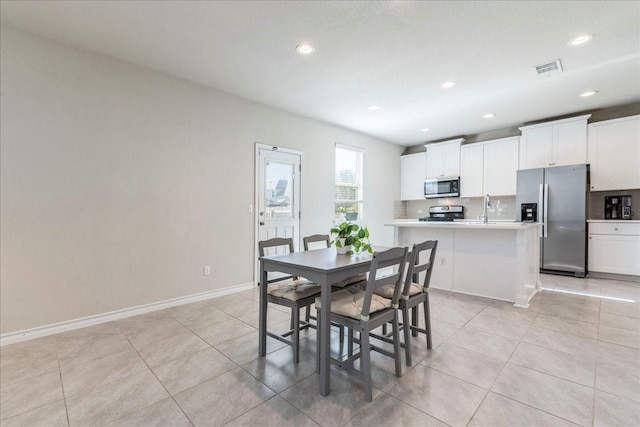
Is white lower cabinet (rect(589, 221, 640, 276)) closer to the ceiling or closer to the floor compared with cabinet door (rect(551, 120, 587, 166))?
closer to the floor

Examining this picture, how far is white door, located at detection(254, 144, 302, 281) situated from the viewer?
4.33 metres

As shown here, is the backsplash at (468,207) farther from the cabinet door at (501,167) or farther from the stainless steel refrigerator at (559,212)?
the stainless steel refrigerator at (559,212)

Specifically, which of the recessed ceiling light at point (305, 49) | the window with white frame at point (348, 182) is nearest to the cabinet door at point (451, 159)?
the window with white frame at point (348, 182)

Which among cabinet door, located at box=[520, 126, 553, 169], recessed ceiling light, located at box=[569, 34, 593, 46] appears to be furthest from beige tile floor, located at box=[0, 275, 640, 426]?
cabinet door, located at box=[520, 126, 553, 169]

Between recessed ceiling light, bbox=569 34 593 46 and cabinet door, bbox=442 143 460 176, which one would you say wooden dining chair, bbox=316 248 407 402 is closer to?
recessed ceiling light, bbox=569 34 593 46

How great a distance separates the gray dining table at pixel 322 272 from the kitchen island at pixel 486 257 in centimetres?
208

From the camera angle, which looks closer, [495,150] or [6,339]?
[6,339]

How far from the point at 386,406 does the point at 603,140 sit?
5542 millimetres

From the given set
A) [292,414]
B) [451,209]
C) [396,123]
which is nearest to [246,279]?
[292,414]

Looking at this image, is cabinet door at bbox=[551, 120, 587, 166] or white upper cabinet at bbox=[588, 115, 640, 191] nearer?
white upper cabinet at bbox=[588, 115, 640, 191]

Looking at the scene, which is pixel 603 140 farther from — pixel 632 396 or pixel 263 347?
pixel 263 347

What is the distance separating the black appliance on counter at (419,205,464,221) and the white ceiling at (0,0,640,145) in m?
2.57

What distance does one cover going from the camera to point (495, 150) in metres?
5.76

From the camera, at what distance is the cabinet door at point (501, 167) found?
5539 mm
